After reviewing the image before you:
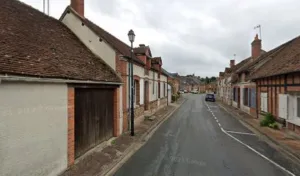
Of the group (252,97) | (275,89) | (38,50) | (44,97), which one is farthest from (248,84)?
(44,97)

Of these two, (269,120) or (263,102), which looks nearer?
(269,120)

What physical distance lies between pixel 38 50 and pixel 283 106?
12752mm

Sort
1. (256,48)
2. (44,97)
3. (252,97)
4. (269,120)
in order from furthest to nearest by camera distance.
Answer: (256,48), (252,97), (269,120), (44,97)

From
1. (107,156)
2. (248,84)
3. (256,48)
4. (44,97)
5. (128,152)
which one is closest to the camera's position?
(44,97)

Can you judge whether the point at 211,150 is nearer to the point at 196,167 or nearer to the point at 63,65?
the point at 196,167

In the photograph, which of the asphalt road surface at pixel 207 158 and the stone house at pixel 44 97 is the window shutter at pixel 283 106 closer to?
the asphalt road surface at pixel 207 158

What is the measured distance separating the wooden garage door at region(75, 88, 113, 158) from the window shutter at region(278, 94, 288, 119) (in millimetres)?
9608

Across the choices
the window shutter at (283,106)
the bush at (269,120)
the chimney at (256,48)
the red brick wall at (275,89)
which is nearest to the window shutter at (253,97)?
the red brick wall at (275,89)

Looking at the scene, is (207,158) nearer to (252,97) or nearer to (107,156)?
(107,156)

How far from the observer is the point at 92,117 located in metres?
8.85

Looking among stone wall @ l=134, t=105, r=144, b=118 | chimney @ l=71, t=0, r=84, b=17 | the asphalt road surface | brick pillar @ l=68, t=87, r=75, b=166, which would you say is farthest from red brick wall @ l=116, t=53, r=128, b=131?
brick pillar @ l=68, t=87, r=75, b=166

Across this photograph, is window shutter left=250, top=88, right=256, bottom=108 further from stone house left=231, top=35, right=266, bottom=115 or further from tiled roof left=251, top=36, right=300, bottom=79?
tiled roof left=251, top=36, right=300, bottom=79

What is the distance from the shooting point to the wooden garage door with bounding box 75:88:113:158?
25.8 ft

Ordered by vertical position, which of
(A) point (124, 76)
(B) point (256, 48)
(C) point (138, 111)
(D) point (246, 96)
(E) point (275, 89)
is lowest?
(C) point (138, 111)
